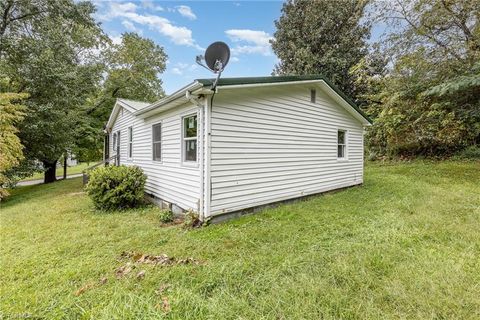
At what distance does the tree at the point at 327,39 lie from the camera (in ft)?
49.4

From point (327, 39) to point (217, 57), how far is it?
13.7 meters

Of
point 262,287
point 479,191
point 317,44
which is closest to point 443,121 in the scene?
point 479,191

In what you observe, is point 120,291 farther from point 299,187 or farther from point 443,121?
point 443,121

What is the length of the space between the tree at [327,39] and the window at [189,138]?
1201cm

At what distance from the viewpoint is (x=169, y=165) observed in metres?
6.32

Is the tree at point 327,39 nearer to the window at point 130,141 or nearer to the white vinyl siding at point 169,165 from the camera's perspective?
the window at point 130,141

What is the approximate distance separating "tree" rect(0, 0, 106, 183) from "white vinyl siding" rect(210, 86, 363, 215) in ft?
30.8

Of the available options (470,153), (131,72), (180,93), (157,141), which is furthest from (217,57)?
(131,72)

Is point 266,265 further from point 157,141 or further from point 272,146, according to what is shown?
point 157,141

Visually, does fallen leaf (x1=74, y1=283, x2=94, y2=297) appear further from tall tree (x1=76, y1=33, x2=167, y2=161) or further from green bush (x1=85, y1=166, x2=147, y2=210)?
tall tree (x1=76, y1=33, x2=167, y2=161)

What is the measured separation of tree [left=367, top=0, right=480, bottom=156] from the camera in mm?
8906

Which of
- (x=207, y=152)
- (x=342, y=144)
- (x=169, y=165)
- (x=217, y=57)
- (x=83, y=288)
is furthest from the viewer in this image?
(x=342, y=144)

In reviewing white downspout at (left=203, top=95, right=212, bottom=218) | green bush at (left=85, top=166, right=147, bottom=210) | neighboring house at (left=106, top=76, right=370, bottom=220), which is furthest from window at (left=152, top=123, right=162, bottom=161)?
white downspout at (left=203, top=95, right=212, bottom=218)

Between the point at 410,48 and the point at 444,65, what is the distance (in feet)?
5.15
